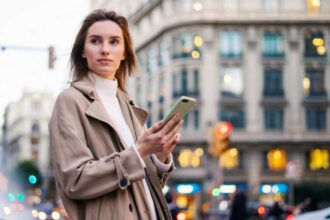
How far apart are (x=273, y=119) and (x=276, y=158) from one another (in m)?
2.99

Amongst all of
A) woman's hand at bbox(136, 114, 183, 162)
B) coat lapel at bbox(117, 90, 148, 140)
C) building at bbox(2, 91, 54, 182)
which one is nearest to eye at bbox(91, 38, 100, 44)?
coat lapel at bbox(117, 90, 148, 140)

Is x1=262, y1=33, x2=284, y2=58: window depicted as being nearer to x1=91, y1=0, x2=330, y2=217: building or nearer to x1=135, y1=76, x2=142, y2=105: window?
x1=91, y1=0, x2=330, y2=217: building

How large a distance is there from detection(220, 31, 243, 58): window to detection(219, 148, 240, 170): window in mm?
7446

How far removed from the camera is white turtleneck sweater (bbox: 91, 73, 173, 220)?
3.14 meters

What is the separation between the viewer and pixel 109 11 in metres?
3.23

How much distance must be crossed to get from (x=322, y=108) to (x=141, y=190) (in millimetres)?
56946

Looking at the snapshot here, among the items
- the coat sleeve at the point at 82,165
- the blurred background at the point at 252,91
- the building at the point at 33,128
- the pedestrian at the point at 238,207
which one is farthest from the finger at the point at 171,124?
the building at the point at 33,128

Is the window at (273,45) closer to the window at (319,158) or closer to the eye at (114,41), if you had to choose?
the window at (319,158)

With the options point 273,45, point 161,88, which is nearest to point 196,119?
point 161,88

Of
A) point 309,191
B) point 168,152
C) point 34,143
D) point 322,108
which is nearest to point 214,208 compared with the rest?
point 309,191

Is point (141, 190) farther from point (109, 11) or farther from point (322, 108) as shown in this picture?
point (322, 108)

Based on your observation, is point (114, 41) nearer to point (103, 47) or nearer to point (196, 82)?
point (103, 47)

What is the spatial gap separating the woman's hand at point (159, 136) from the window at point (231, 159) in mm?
56029

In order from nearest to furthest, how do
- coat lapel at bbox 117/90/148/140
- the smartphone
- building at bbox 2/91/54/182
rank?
the smartphone
coat lapel at bbox 117/90/148/140
building at bbox 2/91/54/182
